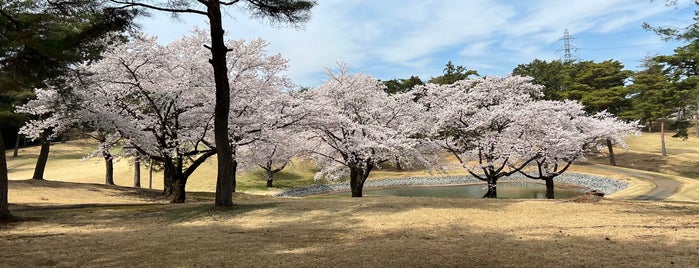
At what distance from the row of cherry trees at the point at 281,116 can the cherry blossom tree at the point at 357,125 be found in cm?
6

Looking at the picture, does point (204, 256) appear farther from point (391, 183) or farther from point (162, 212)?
point (391, 183)

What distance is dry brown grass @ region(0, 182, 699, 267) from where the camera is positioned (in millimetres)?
6234

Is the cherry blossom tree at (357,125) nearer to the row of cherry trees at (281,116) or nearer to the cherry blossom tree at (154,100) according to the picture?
the row of cherry trees at (281,116)

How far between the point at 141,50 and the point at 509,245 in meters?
16.6

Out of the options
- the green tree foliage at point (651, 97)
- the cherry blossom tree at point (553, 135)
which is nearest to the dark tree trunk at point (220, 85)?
the cherry blossom tree at point (553, 135)

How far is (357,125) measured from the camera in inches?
848

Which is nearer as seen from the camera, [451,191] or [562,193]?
[562,193]

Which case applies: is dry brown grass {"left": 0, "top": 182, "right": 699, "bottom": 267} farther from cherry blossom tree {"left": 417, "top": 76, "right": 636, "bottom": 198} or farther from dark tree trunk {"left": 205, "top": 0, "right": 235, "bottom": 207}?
cherry blossom tree {"left": 417, "top": 76, "right": 636, "bottom": 198}

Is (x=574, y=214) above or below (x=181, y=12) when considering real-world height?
below

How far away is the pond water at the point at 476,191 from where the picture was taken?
33625 mm

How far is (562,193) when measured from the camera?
34062mm

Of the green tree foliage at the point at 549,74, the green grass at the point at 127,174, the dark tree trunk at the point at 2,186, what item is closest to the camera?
the dark tree trunk at the point at 2,186

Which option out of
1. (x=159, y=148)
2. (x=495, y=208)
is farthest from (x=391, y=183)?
(x=495, y=208)

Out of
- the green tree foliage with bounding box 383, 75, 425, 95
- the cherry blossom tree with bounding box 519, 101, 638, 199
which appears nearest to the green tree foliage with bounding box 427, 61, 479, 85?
the green tree foliage with bounding box 383, 75, 425, 95
